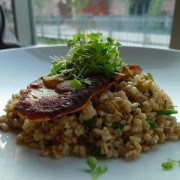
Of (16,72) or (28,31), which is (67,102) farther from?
(28,31)

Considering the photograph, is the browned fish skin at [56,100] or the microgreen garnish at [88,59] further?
the microgreen garnish at [88,59]

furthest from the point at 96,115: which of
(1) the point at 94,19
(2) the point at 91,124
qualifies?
(1) the point at 94,19

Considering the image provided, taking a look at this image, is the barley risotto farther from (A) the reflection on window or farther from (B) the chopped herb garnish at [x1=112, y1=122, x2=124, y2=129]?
(A) the reflection on window

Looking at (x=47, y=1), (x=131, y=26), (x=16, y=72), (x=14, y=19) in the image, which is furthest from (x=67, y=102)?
(x=14, y=19)

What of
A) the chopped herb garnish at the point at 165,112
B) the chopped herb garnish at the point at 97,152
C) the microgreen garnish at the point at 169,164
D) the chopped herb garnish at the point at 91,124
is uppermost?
the chopped herb garnish at the point at 91,124

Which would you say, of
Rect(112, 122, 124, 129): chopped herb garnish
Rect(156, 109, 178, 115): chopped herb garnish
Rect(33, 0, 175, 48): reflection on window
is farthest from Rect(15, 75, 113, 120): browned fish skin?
Rect(33, 0, 175, 48): reflection on window

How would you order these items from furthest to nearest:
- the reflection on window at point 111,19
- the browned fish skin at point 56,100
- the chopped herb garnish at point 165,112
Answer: the reflection on window at point 111,19 → the chopped herb garnish at point 165,112 → the browned fish skin at point 56,100

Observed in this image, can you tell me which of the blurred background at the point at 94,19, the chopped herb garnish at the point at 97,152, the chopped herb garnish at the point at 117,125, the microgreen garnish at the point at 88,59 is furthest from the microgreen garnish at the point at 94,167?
the blurred background at the point at 94,19

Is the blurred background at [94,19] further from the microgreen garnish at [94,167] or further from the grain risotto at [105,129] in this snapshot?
the microgreen garnish at [94,167]

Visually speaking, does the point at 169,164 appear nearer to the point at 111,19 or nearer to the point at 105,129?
the point at 105,129
